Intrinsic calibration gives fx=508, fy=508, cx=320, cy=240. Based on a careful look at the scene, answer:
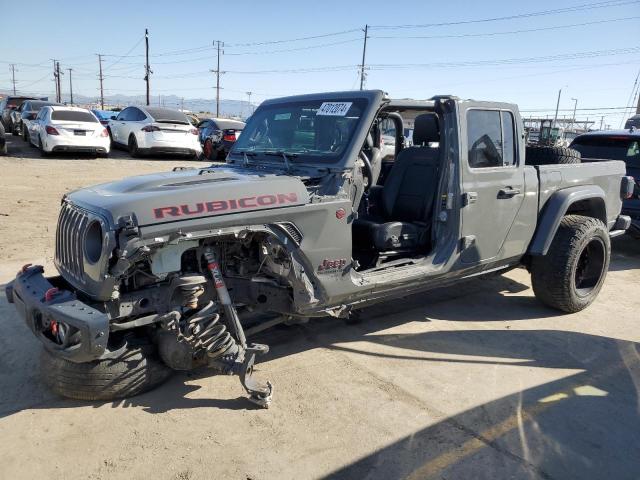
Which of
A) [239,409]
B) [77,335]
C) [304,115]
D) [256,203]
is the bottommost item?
[239,409]

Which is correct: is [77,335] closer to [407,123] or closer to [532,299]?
[407,123]

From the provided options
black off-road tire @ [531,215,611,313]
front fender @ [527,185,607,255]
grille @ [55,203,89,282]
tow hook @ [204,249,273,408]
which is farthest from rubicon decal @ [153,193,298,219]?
black off-road tire @ [531,215,611,313]

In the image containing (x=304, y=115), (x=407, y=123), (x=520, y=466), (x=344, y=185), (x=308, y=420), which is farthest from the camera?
(x=407, y=123)

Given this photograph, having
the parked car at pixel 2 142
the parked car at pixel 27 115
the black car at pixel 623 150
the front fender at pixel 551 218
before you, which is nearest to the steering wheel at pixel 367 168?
the front fender at pixel 551 218

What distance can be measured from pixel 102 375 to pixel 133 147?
1307 cm

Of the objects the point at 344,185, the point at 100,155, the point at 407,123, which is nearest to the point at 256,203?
the point at 344,185

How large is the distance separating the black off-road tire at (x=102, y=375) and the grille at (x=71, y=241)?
55cm

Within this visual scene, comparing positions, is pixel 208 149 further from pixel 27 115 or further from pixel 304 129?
pixel 304 129

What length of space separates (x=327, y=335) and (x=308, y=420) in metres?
1.30

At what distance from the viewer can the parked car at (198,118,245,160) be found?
51.5ft

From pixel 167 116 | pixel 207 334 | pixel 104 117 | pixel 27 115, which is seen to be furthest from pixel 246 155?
pixel 104 117

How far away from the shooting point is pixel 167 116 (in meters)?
14.6

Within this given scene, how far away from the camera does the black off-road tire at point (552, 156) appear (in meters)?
5.62

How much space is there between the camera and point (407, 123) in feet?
17.4
